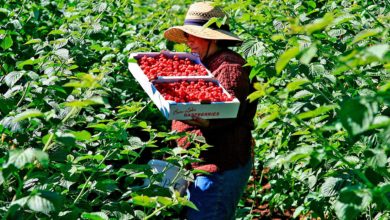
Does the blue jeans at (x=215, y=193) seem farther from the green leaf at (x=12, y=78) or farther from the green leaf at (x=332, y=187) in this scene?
the green leaf at (x=12, y=78)

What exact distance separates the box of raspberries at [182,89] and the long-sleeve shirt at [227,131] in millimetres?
94

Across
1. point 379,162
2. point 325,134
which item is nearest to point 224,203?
point 325,134

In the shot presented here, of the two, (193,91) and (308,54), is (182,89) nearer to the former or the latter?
(193,91)

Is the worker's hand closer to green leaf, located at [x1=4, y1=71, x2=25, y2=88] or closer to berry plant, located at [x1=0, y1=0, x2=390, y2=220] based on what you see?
berry plant, located at [x1=0, y1=0, x2=390, y2=220]

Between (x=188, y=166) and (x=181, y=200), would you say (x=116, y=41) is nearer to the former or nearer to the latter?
(x=188, y=166)

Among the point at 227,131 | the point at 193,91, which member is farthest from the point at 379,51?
the point at 227,131

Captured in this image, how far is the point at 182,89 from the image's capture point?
9.44ft

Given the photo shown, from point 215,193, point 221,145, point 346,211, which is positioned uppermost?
point 346,211

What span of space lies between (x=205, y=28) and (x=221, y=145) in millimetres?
618

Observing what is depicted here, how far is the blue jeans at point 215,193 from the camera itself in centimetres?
322

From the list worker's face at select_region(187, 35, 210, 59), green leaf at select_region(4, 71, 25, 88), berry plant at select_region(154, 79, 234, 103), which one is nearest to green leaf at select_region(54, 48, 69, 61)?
green leaf at select_region(4, 71, 25, 88)

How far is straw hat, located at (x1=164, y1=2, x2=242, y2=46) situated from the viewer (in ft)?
10.6

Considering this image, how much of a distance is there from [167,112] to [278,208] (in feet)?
7.34

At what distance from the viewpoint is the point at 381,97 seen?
155 centimetres
